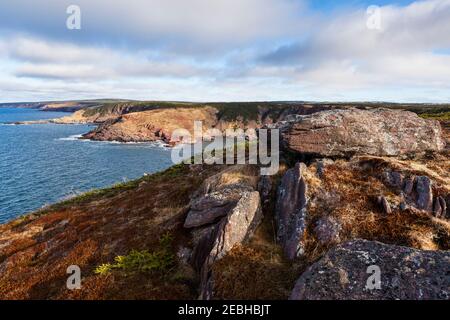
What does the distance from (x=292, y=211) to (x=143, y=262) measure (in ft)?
26.0

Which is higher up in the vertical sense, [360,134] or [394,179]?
[360,134]

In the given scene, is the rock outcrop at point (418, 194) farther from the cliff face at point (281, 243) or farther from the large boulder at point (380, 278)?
the large boulder at point (380, 278)

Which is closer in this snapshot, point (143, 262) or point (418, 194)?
point (418, 194)

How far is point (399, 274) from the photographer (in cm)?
1022

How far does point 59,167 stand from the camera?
92188 millimetres

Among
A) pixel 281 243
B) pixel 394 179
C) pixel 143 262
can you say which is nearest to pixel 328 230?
pixel 281 243

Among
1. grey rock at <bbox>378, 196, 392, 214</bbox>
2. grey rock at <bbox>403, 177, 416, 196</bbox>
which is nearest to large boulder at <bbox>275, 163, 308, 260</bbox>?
grey rock at <bbox>378, 196, 392, 214</bbox>

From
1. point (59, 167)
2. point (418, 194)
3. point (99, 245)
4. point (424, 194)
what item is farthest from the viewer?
point (59, 167)

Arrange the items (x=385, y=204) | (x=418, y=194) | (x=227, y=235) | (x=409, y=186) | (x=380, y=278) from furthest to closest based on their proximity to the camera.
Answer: (x=409, y=186) < (x=418, y=194) < (x=385, y=204) < (x=227, y=235) < (x=380, y=278)

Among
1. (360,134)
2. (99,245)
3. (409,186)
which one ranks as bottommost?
(99,245)

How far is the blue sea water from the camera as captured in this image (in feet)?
213

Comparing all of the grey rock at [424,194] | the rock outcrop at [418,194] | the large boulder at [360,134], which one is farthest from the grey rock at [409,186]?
the large boulder at [360,134]

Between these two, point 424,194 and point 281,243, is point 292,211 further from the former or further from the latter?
point 424,194

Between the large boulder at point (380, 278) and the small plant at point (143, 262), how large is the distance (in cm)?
773
